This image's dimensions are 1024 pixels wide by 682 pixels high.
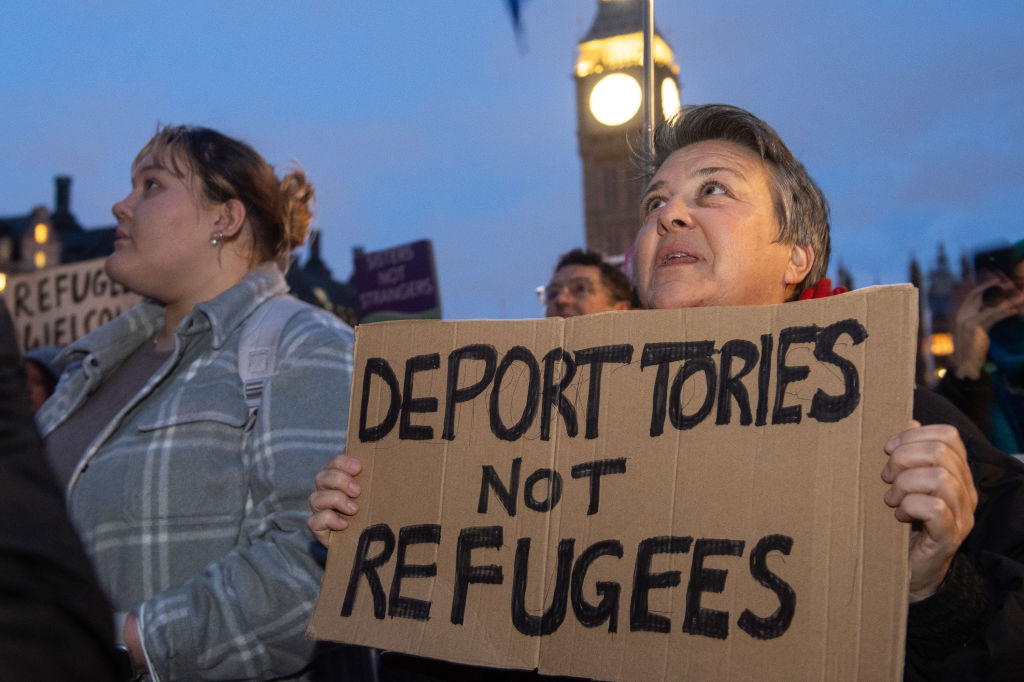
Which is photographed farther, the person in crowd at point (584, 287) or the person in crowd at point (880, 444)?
the person in crowd at point (584, 287)

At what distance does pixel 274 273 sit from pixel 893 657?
6.64ft

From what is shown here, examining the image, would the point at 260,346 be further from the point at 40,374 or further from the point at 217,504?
the point at 40,374

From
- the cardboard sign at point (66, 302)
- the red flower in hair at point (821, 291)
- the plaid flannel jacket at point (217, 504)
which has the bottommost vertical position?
the plaid flannel jacket at point (217, 504)

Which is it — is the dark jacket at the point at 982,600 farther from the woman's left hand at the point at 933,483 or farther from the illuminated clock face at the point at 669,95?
the illuminated clock face at the point at 669,95

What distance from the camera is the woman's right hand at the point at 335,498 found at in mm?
1898

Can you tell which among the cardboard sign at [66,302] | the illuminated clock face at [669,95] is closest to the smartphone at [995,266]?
the illuminated clock face at [669,95]

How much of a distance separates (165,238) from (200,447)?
0.76 m

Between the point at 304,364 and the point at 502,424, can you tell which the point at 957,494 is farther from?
the point at 304,364

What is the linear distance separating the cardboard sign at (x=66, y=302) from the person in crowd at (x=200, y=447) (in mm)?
3129

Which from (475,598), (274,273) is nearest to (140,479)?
(274,273)

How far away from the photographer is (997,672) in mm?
1492

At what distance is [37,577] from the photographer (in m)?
0.73

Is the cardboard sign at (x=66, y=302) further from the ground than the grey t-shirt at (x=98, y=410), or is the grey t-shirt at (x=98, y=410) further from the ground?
the cardboard sign at (x=66, y=302)

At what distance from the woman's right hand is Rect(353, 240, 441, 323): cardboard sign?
735cm
